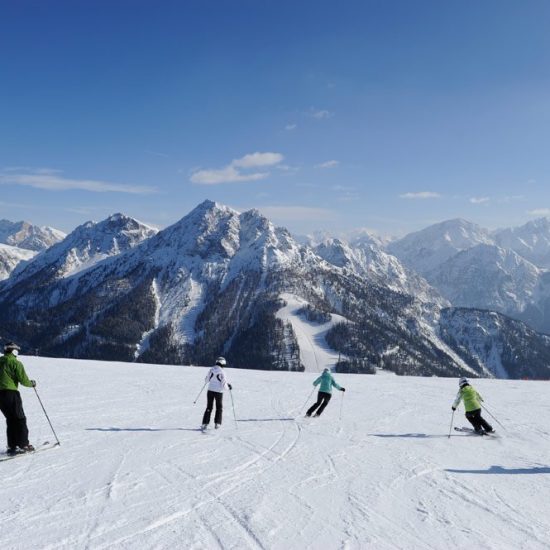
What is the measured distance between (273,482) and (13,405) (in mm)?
7366

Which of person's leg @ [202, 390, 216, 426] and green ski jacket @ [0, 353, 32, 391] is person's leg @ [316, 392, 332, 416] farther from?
green ski jacket @ [0, 353, 32, 391]

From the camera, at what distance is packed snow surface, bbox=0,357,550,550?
751 cm

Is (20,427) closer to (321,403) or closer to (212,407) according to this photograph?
(212,407)

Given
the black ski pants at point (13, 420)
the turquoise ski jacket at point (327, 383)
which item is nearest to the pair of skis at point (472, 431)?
the turquoise ski jacket at point (327, 383)

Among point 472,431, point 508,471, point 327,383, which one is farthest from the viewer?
point 327,383

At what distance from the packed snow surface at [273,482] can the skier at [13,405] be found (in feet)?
1.59

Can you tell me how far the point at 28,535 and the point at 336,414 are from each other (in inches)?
532

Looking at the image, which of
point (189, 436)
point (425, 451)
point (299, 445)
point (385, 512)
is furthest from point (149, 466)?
point (425, 451)

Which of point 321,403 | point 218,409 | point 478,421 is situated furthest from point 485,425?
point 218,409

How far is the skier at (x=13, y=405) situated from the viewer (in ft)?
39.0

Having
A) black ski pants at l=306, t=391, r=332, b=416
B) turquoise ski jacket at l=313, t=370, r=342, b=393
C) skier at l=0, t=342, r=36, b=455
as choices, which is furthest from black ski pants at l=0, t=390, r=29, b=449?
turquoise ski jacket at l=313, t=370, r=342, b=393

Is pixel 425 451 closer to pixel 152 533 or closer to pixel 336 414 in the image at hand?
pixel 336 414

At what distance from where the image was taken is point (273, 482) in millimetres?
9977

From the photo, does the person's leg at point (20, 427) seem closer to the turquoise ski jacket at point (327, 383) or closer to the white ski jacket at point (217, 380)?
the white ski jacket at point (217, 380)
